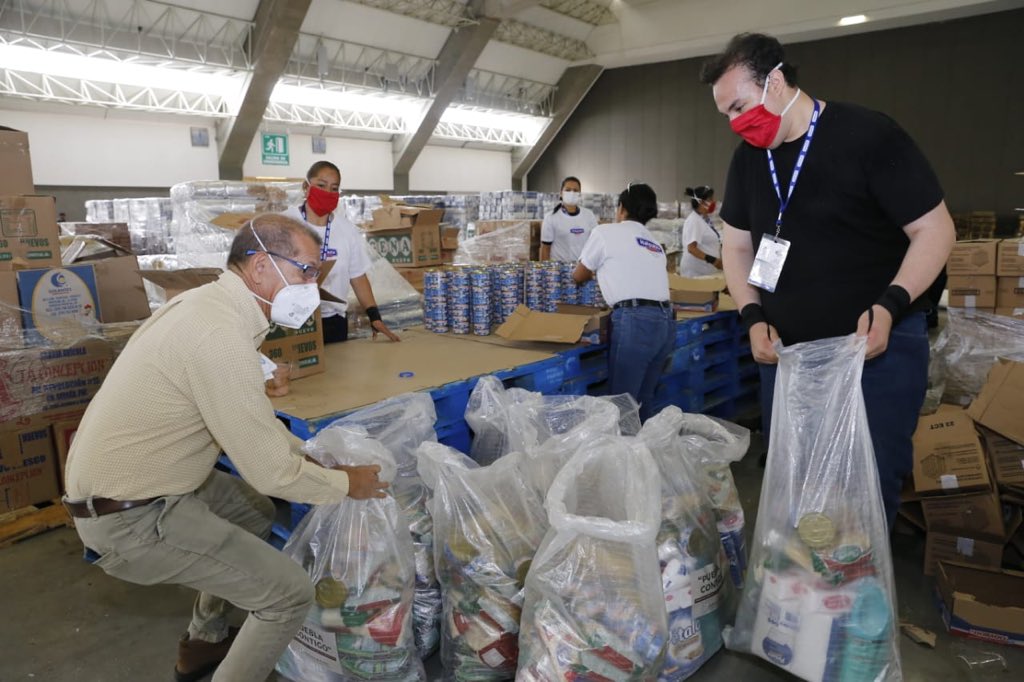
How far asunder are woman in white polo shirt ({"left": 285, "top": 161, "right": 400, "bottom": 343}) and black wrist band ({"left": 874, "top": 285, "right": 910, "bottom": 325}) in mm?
2169

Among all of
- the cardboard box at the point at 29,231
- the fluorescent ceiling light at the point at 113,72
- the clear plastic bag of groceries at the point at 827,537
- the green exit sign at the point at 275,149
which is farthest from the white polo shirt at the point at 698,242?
the green exit sign at the point at 275,149

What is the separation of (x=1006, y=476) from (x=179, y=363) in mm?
2795

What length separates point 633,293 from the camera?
9.80 feet

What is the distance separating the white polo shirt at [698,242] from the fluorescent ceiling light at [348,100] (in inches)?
275

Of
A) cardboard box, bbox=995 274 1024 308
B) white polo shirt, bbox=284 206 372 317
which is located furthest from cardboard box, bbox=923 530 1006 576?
white polo shirt, bbox=284 206 372 317

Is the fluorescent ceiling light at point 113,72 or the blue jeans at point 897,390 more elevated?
the fluorescent ceiling light at point 113,72

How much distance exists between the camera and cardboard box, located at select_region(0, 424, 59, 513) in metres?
2.87

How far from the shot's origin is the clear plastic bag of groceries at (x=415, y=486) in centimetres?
190

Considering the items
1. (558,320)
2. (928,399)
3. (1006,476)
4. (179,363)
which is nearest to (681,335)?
(558,320)

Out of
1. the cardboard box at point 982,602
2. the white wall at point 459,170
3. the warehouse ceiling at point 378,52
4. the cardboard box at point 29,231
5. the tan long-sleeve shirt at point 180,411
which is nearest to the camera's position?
the tan long-sleeve shirt at point 180,411

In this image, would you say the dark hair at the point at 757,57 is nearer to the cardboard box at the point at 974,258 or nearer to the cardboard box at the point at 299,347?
the cardboard box at the point at 299,347

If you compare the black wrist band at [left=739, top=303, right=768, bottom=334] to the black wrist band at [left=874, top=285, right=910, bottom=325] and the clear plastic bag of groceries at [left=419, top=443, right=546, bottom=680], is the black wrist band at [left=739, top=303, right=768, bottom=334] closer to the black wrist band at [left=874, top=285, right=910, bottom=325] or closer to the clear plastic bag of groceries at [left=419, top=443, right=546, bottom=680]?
the black wrist band at [left=874, top=285, right=910, bottom=325]

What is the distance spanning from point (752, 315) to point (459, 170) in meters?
12.6

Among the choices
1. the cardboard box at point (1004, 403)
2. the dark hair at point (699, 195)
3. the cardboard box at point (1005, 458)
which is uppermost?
the dark hair at point (699, 195)
